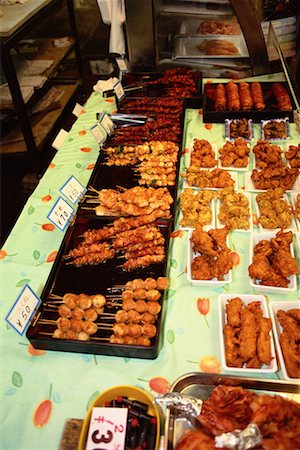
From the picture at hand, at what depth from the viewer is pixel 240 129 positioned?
4633 mm

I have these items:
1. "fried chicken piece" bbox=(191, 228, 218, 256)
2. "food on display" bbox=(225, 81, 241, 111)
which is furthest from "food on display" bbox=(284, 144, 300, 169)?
"fried chicken piece" bbox=(191, 228, 218, 256)

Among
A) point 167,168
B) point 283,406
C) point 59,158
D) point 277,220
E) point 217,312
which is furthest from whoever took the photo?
point 59,158

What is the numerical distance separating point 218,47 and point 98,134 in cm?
274

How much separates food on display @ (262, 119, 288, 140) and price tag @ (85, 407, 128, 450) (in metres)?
3.68

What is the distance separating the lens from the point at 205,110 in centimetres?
495

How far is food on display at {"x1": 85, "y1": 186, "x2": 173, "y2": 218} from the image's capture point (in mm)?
3599

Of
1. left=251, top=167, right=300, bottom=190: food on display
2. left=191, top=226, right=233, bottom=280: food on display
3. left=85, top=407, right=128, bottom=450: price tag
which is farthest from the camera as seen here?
left=251, top=167, right=300, bottom=190: food on display

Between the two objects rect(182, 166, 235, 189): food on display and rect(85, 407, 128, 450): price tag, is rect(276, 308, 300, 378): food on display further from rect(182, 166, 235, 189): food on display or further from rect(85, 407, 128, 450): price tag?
rect(182, 166, 235, 189): food on display

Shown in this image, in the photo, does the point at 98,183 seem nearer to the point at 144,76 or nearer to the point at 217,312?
the point at 217,312

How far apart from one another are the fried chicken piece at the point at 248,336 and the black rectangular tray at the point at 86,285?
584 mm

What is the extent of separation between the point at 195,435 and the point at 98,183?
2.89 meters

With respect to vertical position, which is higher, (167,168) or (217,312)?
(167,168)

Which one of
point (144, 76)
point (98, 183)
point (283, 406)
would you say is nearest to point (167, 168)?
point (98, 183)

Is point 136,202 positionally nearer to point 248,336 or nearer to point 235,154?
point 235,154
